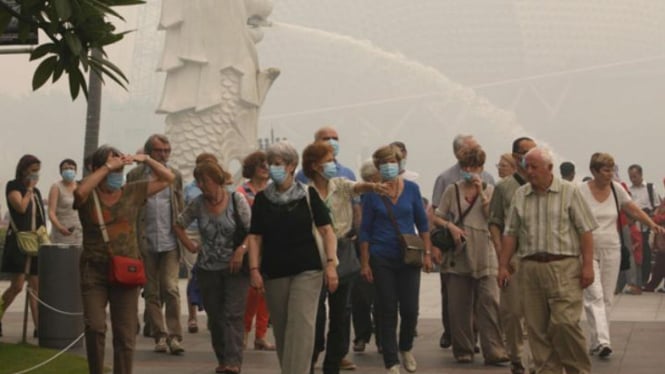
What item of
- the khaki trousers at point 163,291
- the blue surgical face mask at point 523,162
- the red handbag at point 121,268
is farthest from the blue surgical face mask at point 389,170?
the khaki trousers at point 163,291

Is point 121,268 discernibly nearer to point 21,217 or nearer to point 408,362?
point 408,362

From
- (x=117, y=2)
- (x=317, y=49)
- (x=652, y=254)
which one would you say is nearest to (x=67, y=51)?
(x=117, y=2)

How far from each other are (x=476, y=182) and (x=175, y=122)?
66.0ft

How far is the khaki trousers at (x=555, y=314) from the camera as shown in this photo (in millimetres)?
10070

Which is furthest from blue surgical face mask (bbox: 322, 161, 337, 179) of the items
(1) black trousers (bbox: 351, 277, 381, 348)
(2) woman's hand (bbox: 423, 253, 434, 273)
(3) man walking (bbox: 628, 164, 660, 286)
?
(3) man walking (bbox: 628, 164, 660, 286)

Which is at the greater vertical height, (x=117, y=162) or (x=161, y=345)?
(x=117, y=162)

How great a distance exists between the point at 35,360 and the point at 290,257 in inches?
137

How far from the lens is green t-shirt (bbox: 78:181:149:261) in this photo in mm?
9938

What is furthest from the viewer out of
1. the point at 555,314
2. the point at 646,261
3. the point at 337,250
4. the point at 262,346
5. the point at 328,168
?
the point at 646,261

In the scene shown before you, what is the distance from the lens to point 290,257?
9.90 m

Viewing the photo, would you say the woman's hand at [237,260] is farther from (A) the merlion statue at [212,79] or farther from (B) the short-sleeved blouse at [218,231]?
(A) the merlion statue at [212,79]

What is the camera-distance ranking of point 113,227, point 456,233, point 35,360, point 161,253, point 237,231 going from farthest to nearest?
1. point 161,253
2. point 35,360
3. point 456,233
4. point 237,231
5. point 113,227

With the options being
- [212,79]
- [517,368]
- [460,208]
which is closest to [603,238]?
[460,208]

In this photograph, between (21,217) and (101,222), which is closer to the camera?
(101,222)
